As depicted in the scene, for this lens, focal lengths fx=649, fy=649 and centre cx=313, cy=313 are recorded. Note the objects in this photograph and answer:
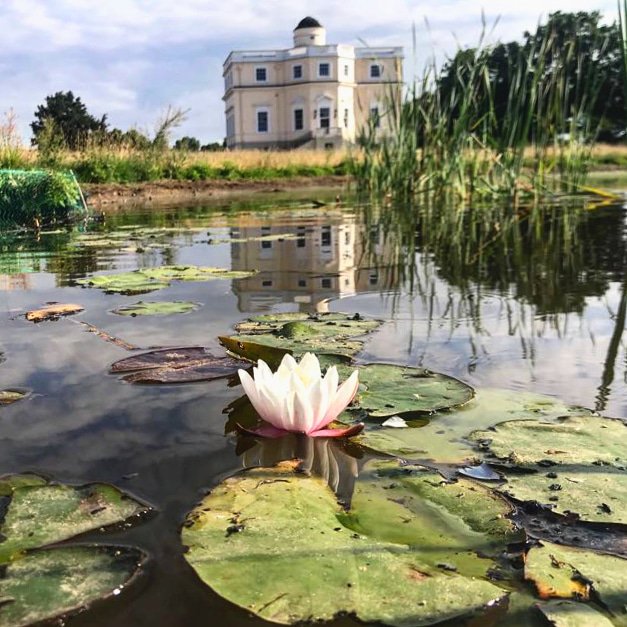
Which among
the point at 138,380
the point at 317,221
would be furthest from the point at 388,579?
the point at 317,221

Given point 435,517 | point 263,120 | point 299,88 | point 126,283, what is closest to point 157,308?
point 126,283

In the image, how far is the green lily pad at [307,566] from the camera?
0.55 meters

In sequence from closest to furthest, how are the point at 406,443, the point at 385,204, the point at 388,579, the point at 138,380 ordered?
the point at 388,579 < the point at 406,443 < the point at 138,380 < the point at 385,204

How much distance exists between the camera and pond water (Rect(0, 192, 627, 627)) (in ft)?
2.57

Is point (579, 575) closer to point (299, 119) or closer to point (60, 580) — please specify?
point (60, 580)

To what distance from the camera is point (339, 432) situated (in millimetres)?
902

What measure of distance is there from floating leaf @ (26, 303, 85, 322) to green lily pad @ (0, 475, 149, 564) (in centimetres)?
109

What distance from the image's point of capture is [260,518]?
2.31ft

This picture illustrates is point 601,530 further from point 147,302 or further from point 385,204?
point 385,204

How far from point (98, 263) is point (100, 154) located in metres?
10.9

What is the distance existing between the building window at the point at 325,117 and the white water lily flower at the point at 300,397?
38.7 metres

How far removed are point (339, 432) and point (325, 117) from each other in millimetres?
39118

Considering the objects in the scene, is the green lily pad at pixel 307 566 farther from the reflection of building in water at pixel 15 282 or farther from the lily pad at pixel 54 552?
the reflection of building in water at pixel 15 282

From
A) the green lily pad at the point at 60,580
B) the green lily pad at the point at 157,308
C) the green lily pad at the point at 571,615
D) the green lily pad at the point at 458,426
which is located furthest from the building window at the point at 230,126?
the green lily pad at the point at 571,615
